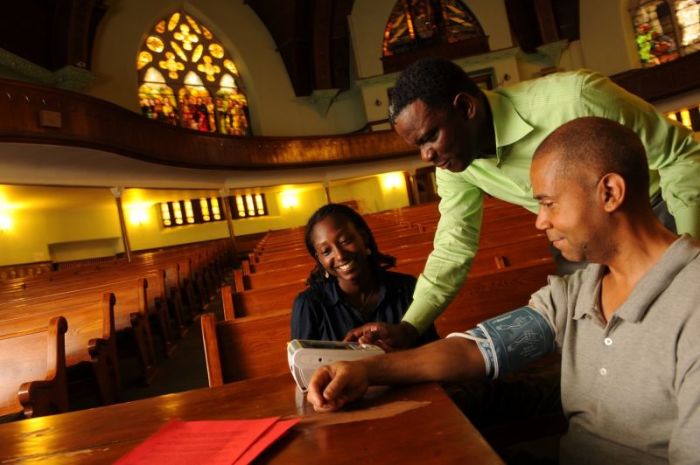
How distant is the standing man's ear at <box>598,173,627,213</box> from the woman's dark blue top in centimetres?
100

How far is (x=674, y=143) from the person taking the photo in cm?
144

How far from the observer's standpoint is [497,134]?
171 cm

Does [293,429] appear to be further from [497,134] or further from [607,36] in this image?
[607,36]

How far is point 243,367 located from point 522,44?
19.2m

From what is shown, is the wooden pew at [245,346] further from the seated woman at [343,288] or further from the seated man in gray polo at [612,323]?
the seated man in gray polo at [612,323]

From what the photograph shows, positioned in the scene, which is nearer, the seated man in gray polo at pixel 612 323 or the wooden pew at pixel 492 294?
the seated man in gray polo at pixel 612 323

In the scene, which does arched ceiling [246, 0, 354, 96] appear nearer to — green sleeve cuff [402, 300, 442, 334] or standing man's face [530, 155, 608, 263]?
green sleeve cuff [402, 300, 442, 334]

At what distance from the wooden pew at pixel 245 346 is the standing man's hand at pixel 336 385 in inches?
36.8

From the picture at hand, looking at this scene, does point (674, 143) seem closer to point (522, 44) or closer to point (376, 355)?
point (376, 355)

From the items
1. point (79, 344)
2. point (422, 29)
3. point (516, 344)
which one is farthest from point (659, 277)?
point (422, 29)

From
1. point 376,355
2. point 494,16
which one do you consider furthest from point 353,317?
point 494,16

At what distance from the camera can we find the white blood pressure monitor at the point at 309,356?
114 cm

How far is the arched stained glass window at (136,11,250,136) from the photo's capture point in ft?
51.0

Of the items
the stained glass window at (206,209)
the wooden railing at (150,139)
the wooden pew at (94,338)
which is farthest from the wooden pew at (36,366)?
the stained glass window at (206,209)
